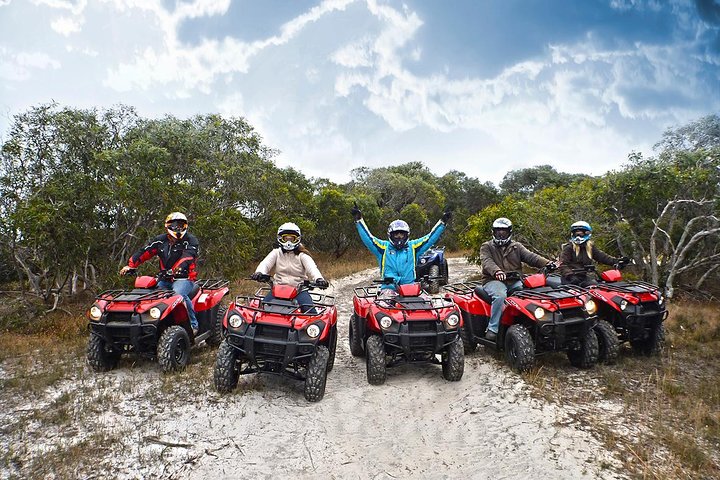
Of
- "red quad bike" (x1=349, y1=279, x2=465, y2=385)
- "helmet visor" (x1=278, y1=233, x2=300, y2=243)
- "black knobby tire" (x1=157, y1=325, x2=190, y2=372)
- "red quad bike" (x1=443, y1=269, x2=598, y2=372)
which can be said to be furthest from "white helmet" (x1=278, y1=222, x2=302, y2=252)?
"red quad bike" (x1=443, y1=269, x2=598, y2=372)

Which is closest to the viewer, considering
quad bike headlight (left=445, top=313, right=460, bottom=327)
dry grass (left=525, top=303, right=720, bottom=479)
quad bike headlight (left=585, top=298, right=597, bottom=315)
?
dry grass (left=525, top=303, right=720, bottom=479)

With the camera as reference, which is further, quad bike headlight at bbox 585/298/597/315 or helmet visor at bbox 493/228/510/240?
helmet visor at bbox 493/228/510/240

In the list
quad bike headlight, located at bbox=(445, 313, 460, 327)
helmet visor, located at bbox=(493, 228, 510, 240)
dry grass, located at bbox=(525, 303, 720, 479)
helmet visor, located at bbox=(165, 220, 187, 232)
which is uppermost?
helmet visor, located at bbox=(165, 220, 187, 232)

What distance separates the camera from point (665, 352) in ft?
20.5

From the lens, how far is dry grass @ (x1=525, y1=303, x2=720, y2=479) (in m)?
3.37

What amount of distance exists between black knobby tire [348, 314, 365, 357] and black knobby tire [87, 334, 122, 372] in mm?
2976

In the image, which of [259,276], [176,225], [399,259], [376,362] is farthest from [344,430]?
[176,225]

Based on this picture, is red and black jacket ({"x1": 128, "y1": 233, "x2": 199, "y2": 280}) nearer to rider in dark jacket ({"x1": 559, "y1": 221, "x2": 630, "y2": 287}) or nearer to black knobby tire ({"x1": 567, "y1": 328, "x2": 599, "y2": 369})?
black knobby tire ({"x1": 567, "y1": 328, "x2": 599, "y2": 369})

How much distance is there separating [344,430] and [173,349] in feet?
7.90

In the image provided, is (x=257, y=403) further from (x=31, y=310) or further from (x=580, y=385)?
(x=31, y=310)

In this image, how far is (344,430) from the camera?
13.6 ft

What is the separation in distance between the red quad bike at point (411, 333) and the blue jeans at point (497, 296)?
2.40 ft

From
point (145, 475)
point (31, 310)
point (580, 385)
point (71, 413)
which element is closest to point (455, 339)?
point (580, 385)

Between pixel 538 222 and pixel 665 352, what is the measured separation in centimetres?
653
